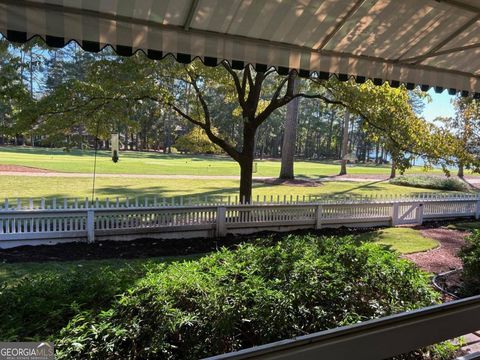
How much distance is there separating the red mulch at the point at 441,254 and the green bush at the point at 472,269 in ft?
3.91

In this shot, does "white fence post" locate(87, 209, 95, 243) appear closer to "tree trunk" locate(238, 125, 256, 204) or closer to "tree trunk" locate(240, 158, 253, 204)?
"tree trunk" locate(238, 125, 256, 204)

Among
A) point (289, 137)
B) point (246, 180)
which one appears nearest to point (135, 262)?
point (246, 180)

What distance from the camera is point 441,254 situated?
8242 mm

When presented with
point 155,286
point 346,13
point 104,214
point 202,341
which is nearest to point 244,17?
point 346,13

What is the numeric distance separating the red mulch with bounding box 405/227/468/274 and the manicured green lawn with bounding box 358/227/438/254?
237 mm

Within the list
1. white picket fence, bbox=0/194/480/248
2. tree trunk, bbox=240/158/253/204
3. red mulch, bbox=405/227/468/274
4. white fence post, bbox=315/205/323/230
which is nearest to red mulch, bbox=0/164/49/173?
white picket fence, bbox=0/194/480/248

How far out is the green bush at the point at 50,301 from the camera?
2162 millimetres

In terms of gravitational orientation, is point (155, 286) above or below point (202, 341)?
above

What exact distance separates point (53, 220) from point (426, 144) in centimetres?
962

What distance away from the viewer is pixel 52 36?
9.22 ft

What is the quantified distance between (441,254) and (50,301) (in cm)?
810

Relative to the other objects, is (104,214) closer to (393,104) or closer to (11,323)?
(11,323)

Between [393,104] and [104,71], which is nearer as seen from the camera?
[104,71]

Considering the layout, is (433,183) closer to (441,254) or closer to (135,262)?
(441,254)
